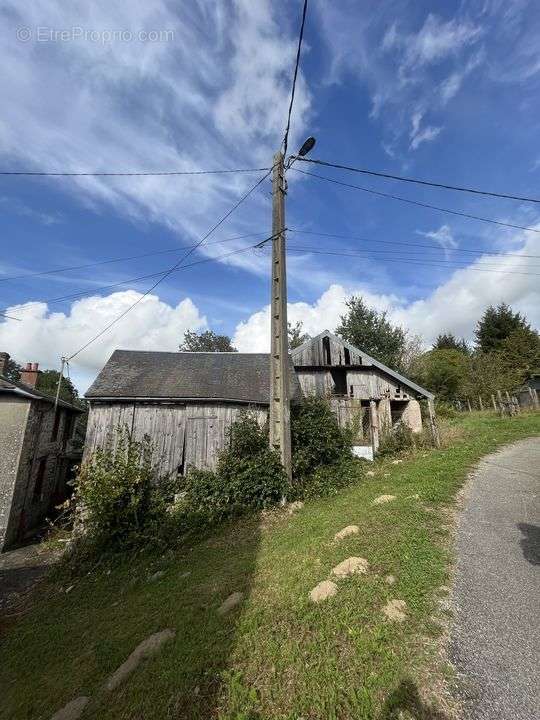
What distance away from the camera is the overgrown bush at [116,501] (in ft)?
29.6

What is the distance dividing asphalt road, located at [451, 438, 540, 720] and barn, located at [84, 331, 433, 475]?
784 centimetres

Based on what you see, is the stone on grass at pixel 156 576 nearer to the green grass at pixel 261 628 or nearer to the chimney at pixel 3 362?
the green grass at pixel 261 628

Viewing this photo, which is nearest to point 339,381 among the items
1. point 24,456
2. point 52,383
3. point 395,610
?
point 395,610

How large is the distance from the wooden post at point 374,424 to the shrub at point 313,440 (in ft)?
11.7

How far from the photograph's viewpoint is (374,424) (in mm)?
15672

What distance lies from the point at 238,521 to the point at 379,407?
32.3ft

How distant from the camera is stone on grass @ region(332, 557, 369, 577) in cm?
436

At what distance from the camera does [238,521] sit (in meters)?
8.80

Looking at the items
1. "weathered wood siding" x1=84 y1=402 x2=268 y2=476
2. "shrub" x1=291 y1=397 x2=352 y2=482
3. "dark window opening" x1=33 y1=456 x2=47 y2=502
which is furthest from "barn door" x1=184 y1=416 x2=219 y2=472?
"dark window opening" x1=33 y1=456 x2=47 y2=502

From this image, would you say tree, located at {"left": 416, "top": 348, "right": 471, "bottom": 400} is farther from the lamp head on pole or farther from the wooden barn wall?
the lamp head on pole

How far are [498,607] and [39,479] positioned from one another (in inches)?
684

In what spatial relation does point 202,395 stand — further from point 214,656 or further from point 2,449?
point 214,656

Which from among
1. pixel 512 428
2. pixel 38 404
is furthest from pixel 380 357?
pixel 38 404

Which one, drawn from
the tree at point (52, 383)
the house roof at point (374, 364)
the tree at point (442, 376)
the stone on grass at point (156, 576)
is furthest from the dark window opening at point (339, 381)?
the tree at point (52, 383)
